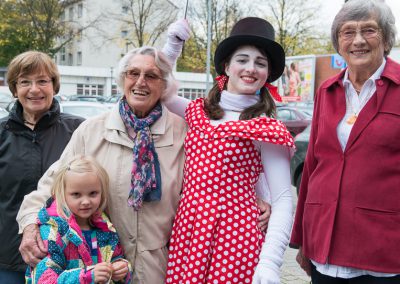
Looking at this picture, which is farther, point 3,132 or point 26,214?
point 3,132

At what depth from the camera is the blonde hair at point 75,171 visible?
2.37 meters

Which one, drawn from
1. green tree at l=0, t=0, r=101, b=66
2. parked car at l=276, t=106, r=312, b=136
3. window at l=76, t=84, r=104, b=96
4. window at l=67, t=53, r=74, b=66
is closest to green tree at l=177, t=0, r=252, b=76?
green tree at l=0, t=0, r=101, b=66

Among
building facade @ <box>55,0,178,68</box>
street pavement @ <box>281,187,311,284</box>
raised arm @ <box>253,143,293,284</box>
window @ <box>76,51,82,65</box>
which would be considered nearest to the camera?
raised arm @ <box>253,143,293,284</box>

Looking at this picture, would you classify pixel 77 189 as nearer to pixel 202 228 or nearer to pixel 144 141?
pixel 144 141

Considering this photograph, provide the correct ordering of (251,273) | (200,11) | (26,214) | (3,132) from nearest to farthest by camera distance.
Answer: (251,273)
(26,214)
(3,132)
(200,11)

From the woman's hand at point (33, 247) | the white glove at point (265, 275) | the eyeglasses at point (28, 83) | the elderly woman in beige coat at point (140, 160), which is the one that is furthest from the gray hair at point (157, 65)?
the white glove at point (265, 275)

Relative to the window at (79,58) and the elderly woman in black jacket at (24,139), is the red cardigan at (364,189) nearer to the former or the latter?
the elderly woman in black jacket at (24,139)

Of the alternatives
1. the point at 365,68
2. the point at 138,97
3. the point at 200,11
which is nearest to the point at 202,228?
the point at 138,97

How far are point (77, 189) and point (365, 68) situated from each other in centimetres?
149

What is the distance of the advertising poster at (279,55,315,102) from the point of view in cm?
A: 2734

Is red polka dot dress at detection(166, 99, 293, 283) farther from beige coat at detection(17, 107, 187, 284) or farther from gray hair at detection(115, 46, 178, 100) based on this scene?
gray hair at detection(115, 46, 178, 100)

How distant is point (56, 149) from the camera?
9.69 feet

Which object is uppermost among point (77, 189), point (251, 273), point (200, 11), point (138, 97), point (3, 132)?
point (200, 11)

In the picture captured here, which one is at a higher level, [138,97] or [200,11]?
[200,11]
